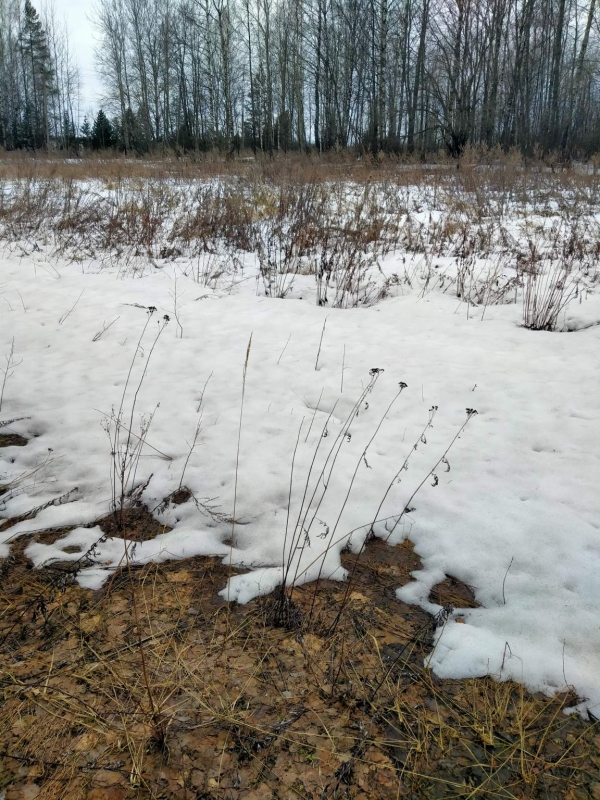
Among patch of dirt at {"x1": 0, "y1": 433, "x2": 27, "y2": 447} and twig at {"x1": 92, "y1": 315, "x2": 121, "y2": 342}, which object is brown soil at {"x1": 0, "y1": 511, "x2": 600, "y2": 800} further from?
twig at {"x1": 92, "y1": 315, "x2": 121, "y2": 342}

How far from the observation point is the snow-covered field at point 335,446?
5.72 ft

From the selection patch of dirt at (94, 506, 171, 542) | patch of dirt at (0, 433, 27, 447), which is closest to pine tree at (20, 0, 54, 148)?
patch of dirt at (0, 433, 27, 447)

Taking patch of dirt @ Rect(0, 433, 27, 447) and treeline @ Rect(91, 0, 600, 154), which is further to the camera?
treeline @ Rect(91, 0, 600, 154)

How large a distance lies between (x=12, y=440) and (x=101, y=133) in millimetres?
37197

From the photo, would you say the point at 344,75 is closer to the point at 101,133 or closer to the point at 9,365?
the point at 101,133

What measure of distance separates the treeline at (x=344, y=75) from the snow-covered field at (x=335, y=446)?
489 inches

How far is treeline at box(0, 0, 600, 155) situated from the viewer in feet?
57.7

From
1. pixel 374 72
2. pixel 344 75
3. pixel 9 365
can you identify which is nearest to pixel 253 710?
pixel 9 365

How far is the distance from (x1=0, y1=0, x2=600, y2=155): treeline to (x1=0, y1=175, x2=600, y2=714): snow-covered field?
12428mm

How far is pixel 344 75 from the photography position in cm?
2472

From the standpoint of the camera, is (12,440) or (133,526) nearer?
(133,526)

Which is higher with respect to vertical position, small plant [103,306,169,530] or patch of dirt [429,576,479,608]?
small plant [103,306,169,530]

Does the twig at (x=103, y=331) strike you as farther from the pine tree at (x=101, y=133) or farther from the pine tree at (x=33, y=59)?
the pine tree at (x=33, y=59)

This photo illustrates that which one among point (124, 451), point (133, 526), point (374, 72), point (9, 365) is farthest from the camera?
point (374, 72)
